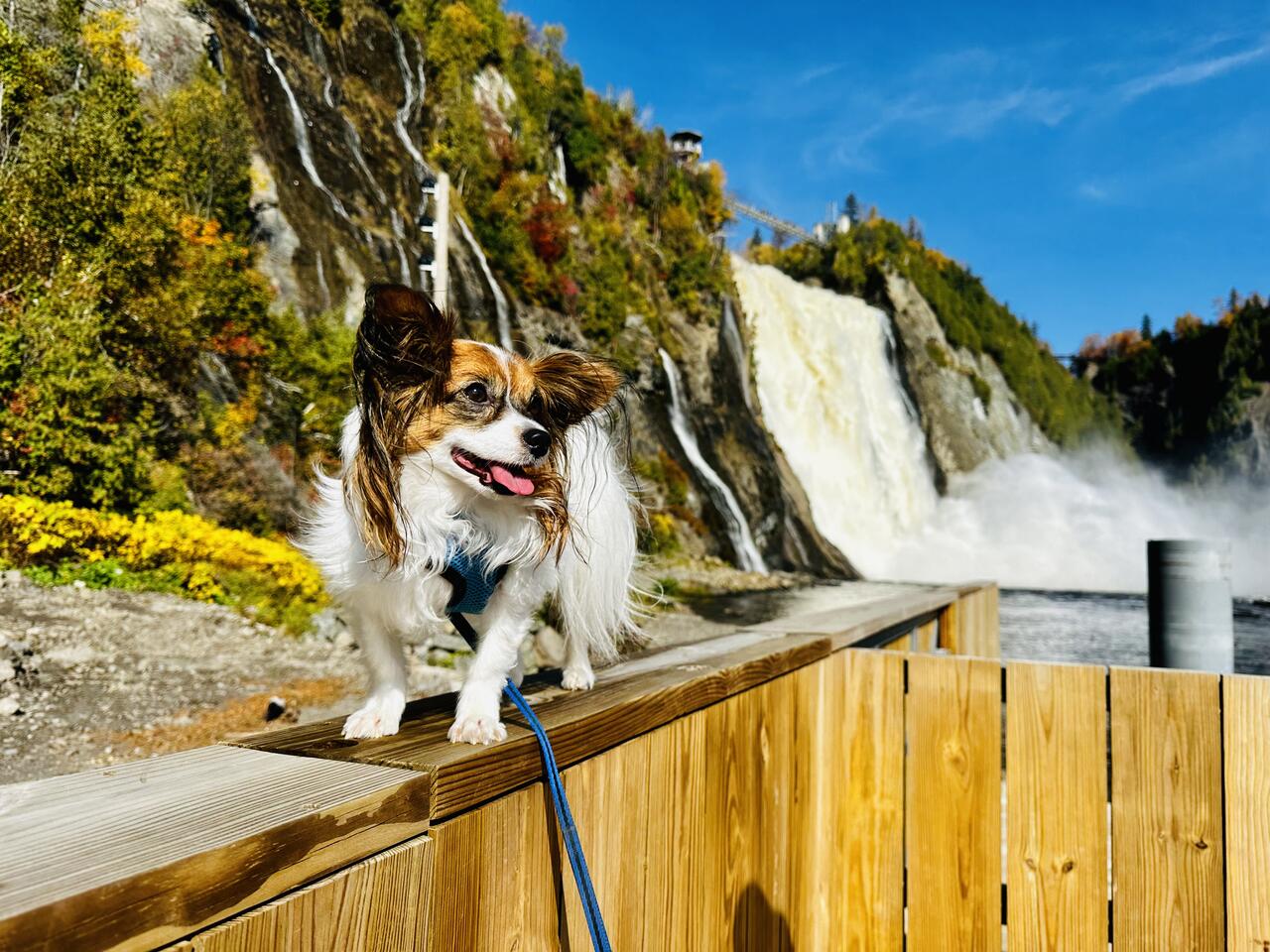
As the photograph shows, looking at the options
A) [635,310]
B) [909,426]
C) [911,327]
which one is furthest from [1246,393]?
[635,310]

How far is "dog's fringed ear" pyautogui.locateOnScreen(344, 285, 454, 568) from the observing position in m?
1.49

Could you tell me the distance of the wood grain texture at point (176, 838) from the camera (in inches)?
23.9

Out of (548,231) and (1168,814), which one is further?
(548,231)

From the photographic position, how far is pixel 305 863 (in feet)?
2.64

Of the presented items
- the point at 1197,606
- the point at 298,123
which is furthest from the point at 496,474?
the point at 298,123

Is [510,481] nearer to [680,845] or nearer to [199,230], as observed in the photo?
[680,845]

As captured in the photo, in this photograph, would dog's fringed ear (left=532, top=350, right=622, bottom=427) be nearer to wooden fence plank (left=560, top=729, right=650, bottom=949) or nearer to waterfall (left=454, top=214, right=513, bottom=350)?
wooden fence plank (left=560, top=729, right=650, bottom=949)

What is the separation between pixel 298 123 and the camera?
1414cm

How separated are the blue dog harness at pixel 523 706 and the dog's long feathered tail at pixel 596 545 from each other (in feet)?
0.68

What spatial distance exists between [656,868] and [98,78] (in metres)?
12.7

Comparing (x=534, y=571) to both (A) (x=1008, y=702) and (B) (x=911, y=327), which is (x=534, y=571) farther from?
(B) (x=911, y=327)

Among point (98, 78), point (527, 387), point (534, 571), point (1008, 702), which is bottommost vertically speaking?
point (1008, 702)

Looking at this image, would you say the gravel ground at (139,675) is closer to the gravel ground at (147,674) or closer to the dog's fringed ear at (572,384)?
the gravel ground at (147,674)

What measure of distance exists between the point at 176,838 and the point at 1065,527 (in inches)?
1410
